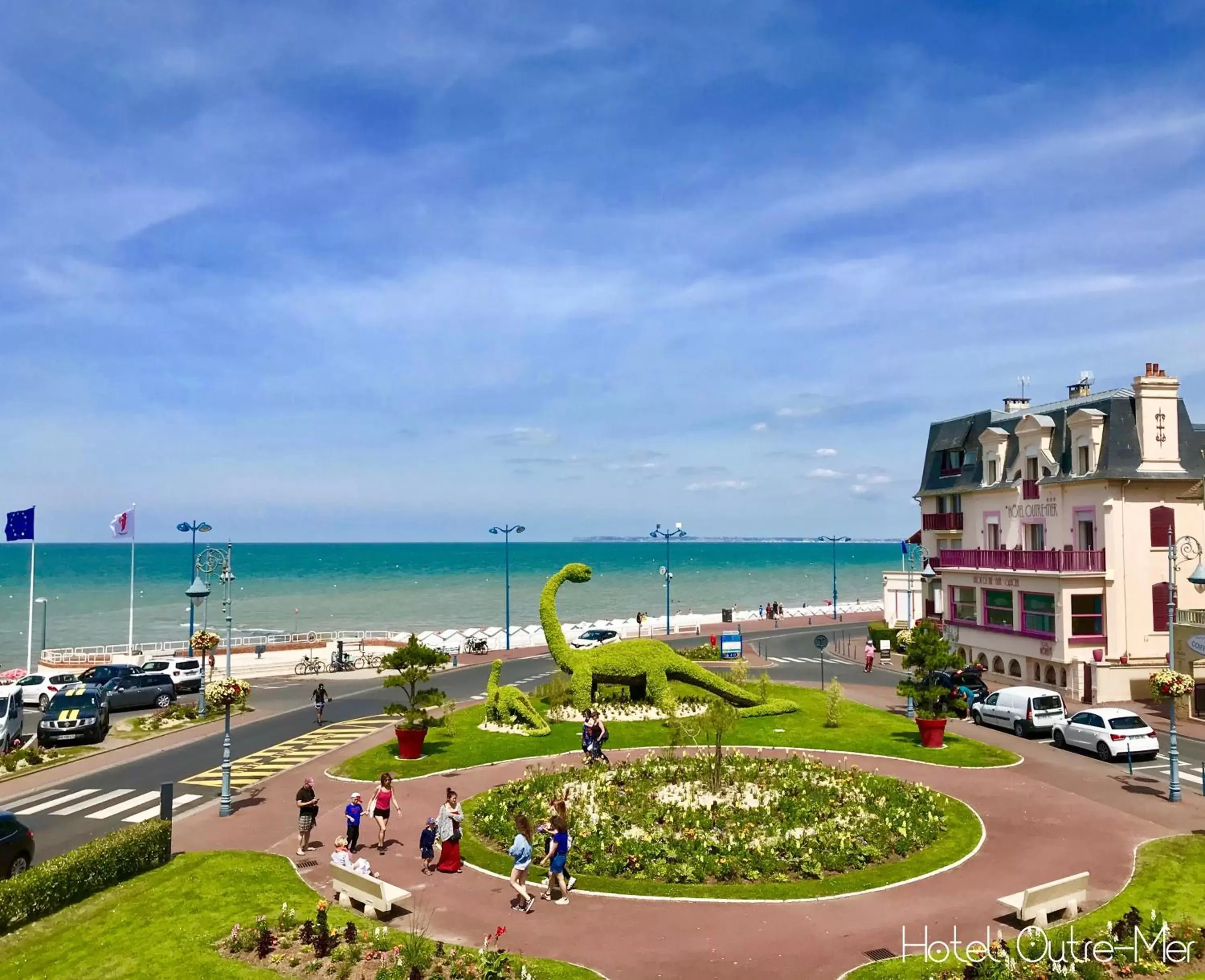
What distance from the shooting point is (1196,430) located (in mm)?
41031

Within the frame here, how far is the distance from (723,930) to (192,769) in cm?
1991

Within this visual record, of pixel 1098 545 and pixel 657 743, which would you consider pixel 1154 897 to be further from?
pixel 1098 545

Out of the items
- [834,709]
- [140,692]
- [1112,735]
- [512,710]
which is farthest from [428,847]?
[140,692]

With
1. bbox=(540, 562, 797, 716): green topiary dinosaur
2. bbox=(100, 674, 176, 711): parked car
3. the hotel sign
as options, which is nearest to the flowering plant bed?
bbox=(540, 562, 797, 716): green topiary dinosaur

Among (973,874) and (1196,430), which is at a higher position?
(1196,430)

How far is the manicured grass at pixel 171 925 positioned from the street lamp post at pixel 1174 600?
1809 cm

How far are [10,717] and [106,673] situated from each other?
13309mm

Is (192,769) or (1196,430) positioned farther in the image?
(1196,430)

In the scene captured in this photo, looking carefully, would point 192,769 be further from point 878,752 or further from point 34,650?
point 34,650

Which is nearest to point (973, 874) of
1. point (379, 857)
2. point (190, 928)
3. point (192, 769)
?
point (379, 857)

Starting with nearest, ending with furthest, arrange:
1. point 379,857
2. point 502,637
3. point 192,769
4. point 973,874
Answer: point 973,874 < point 379,857 < point 192,769 < point 502,637

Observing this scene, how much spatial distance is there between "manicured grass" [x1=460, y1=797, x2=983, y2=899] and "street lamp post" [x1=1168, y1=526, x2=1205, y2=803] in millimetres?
7250

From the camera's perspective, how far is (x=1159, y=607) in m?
39.5

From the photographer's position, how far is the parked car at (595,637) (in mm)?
60188
